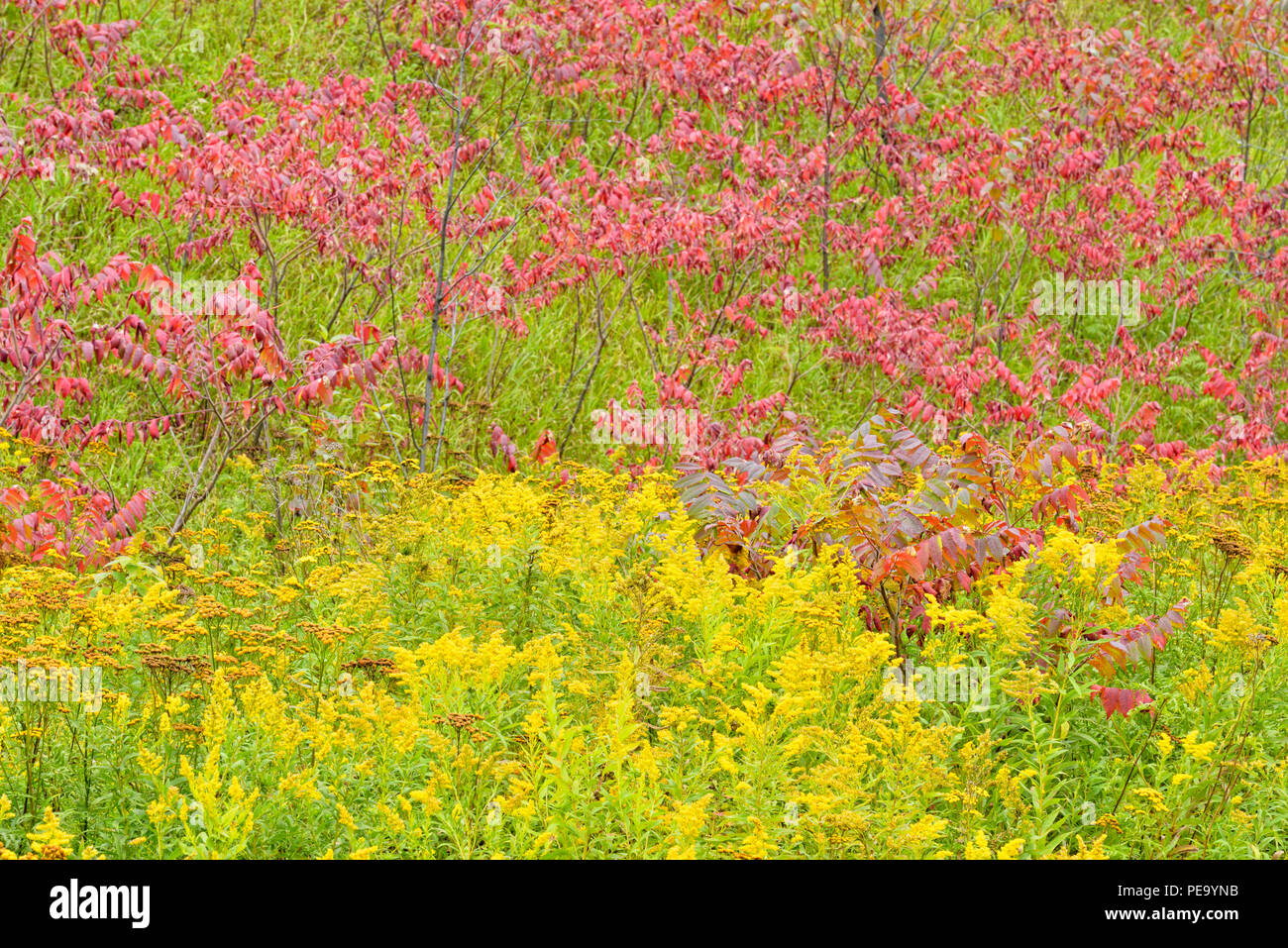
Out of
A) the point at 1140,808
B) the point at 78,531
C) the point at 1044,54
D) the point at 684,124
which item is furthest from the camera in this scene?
the point at 1044,54

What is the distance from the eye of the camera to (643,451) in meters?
8.95

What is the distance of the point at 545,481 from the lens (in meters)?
7.57

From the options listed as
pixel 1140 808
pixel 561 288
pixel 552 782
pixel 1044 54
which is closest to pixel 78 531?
pixel 552 782

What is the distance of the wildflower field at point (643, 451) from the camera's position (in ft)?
13.3

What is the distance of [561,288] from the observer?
939 centimetres

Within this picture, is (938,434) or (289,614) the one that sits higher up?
(938,434)

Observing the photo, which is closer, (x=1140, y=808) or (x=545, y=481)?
(x=1140, y=808)

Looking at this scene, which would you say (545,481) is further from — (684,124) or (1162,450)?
(1162,450)

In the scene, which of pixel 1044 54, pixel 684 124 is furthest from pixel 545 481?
pixel 1044 54

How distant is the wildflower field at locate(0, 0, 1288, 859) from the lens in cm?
405
